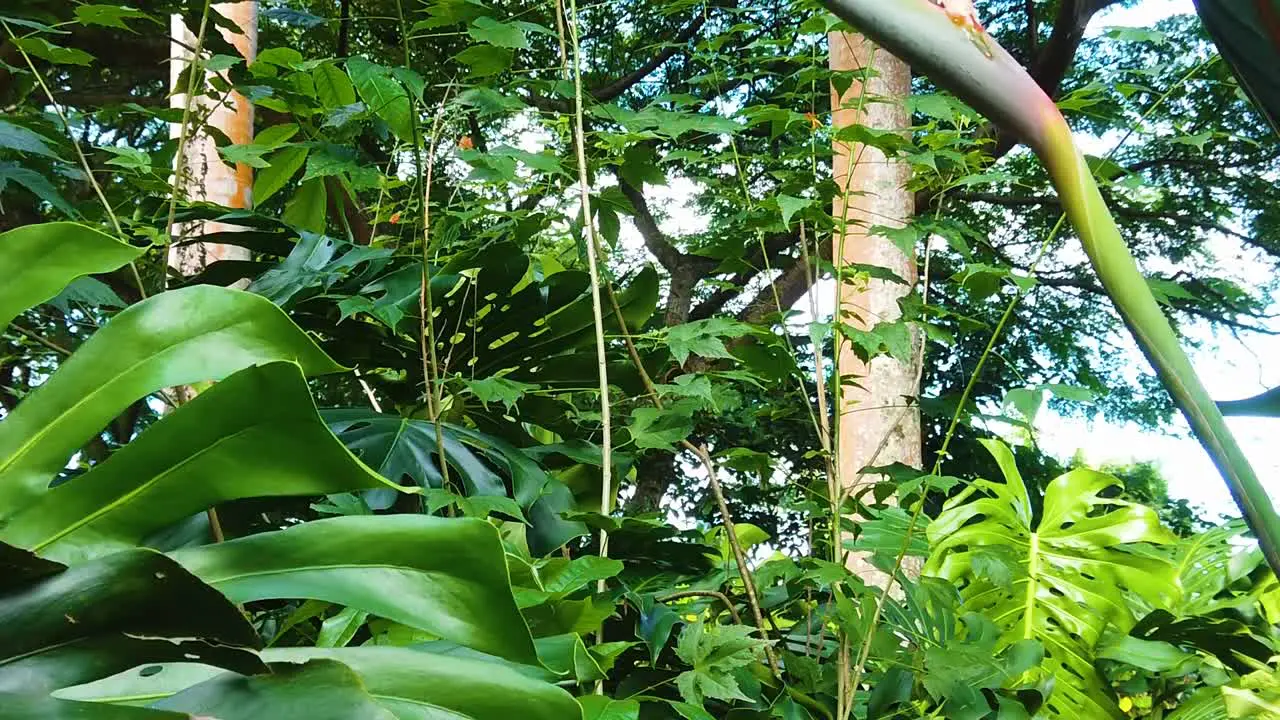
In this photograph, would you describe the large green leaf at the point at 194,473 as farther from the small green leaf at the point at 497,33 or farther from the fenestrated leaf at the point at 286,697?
the small green leaf at the point at 497,33

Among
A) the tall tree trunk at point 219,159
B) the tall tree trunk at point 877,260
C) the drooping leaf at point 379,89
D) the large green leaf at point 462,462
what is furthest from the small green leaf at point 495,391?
the tall tree trunk at point 877,260

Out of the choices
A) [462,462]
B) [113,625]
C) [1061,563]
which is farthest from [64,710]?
[1061,563]

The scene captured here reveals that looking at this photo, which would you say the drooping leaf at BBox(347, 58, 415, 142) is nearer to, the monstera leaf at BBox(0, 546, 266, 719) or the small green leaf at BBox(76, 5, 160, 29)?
the small green leaf at BBox(76, 5, 160, 29)

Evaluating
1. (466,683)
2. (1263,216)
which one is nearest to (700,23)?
(1263,216)

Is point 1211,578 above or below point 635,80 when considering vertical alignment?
below

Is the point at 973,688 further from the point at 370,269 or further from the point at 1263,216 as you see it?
the point at 1263,216

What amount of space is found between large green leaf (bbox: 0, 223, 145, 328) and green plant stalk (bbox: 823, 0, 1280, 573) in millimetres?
481

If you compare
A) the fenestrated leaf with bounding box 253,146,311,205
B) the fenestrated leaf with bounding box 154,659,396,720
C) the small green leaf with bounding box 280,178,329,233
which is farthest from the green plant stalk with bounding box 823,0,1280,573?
the small green leaf with bounding box 280,178,329,233

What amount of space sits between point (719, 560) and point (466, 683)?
2.60ft

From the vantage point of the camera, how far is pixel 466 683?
0.46m

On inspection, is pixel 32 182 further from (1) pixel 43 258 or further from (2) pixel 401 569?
(2) pixel 401 569

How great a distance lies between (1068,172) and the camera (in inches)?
6.3

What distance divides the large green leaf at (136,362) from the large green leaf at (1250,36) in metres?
0.47

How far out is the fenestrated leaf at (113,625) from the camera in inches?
14.2
